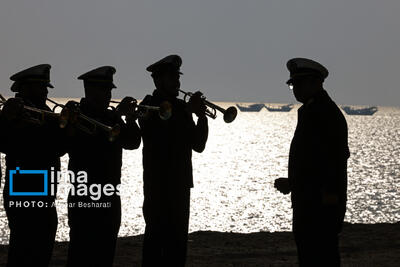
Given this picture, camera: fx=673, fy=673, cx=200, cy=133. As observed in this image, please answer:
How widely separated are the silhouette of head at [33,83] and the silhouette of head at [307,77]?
2697 millimetres

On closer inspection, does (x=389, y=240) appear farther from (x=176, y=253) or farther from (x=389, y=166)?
(x=389, y=166)

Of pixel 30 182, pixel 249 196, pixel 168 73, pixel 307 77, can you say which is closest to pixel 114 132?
pixel 30 182

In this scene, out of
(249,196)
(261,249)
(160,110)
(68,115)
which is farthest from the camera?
(249,196)

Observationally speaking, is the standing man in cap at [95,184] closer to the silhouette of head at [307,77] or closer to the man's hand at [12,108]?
the man's hand at [12,108]

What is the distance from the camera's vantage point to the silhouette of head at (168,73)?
26.5ft

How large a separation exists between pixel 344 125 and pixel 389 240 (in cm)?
681

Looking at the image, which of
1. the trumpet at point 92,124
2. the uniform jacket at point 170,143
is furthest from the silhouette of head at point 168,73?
the trumpet at point 92,124

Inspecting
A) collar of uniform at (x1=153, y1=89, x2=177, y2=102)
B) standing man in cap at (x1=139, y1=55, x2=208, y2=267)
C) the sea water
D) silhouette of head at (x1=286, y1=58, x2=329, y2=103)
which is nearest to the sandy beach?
standing man in cap at (x1=139, y1=55, x2=208, y2=267)

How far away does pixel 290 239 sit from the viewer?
43.2 ft

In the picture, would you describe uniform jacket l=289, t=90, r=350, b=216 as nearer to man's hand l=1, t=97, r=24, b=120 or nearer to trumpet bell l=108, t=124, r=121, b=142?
trumpet bell l=108, t=124, r=121, b=142

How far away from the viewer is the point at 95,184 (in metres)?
7.40

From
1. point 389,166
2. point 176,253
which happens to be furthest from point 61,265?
point 389,166

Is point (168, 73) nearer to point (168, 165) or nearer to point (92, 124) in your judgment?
point (168, 165)

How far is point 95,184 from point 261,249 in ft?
18.1
